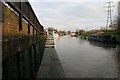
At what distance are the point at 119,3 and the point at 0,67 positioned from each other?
68192 mm

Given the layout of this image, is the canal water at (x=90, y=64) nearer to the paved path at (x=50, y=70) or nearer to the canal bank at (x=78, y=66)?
the canal bank at (x=78, y=66)

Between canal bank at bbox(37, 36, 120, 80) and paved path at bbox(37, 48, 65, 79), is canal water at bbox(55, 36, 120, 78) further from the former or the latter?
paved path at bbox(37, 48, 65, 79)

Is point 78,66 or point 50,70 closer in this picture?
point 50,70

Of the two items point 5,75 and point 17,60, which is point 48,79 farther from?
point 5,75

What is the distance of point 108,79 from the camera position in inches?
452

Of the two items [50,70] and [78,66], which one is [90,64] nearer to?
[78,66]

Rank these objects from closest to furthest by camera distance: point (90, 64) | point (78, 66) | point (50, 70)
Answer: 1. point (50, 70)
2. point (78, 66)
3. point (90, 64)

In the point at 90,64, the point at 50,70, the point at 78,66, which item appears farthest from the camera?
the point at 90,64

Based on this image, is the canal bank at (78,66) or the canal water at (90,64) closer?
the canal bank at (78,66)

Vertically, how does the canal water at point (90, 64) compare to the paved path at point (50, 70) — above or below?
below

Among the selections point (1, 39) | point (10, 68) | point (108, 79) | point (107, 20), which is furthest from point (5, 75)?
point (107, 20)

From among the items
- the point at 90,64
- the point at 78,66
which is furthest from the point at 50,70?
the point at 90,64

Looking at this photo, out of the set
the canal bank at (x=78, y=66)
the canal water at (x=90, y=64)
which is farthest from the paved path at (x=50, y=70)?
the canal water at (x=90, y=64)

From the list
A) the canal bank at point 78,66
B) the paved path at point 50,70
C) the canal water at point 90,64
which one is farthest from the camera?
the canal water at point 90,64
